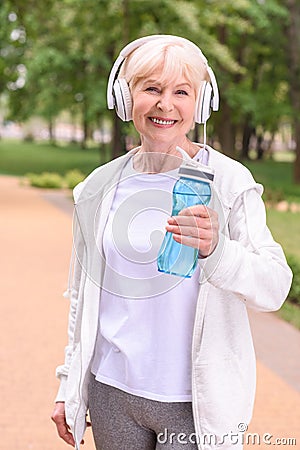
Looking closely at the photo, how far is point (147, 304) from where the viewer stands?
91.0 inches

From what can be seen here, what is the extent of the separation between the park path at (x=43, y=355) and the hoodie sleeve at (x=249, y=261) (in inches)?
125

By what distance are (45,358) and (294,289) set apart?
371 cm

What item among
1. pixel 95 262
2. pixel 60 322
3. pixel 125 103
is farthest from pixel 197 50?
pixel 60 322

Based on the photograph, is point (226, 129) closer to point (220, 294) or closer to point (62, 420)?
point (62, 420)

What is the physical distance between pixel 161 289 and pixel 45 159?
45.6 meters

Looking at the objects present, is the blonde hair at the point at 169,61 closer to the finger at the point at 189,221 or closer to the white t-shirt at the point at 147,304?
the white t-shirt at the point at 147,304

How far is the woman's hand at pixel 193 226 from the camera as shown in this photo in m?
1.99

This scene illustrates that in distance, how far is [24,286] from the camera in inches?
403

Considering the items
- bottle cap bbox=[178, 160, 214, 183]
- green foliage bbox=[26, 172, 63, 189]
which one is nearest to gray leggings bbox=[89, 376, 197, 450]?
bottle cap bbox=[178, 160, 214, 183]

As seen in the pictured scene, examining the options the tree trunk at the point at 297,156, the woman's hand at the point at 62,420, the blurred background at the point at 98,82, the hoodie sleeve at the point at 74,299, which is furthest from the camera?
the tree trunk at the point at 297,156

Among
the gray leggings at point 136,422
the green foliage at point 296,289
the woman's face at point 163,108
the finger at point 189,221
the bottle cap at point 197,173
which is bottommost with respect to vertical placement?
the green foliage at point 296,289

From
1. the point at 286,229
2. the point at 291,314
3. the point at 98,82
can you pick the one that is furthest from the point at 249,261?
the point at 98,82

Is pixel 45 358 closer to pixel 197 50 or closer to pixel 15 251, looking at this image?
pixel 197 50

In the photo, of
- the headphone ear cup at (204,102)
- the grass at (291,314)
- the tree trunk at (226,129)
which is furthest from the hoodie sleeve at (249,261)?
the tree trunk at (226,129)
